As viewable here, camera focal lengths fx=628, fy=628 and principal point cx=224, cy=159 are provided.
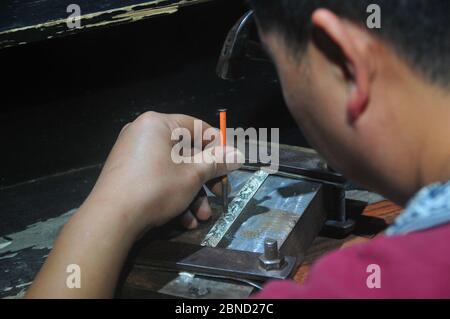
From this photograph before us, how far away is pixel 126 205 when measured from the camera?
85 cm

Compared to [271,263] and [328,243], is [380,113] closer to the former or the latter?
[271,263]

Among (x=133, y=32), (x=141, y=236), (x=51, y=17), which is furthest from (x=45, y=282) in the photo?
(x=133, y=32)

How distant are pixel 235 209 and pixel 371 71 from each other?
48cm

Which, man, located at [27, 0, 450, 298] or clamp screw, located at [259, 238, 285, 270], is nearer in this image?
man, located at [27, 0, 450, 298]

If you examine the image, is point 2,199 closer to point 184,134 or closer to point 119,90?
point 119,90

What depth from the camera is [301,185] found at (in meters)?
1.05

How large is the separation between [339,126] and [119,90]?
826mm

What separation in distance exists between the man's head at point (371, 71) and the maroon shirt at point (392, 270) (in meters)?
0.09

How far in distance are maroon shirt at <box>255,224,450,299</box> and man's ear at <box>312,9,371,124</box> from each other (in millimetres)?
130

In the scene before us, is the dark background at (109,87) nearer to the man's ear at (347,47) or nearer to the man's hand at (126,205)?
the man's hand at (126,205)

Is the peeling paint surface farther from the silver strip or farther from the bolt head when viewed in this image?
the bolt head

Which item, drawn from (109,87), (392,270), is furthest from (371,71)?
(109,87)

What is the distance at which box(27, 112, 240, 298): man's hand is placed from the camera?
0.77 metres

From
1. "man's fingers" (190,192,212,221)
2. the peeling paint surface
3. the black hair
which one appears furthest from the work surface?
the peeling paint surface
